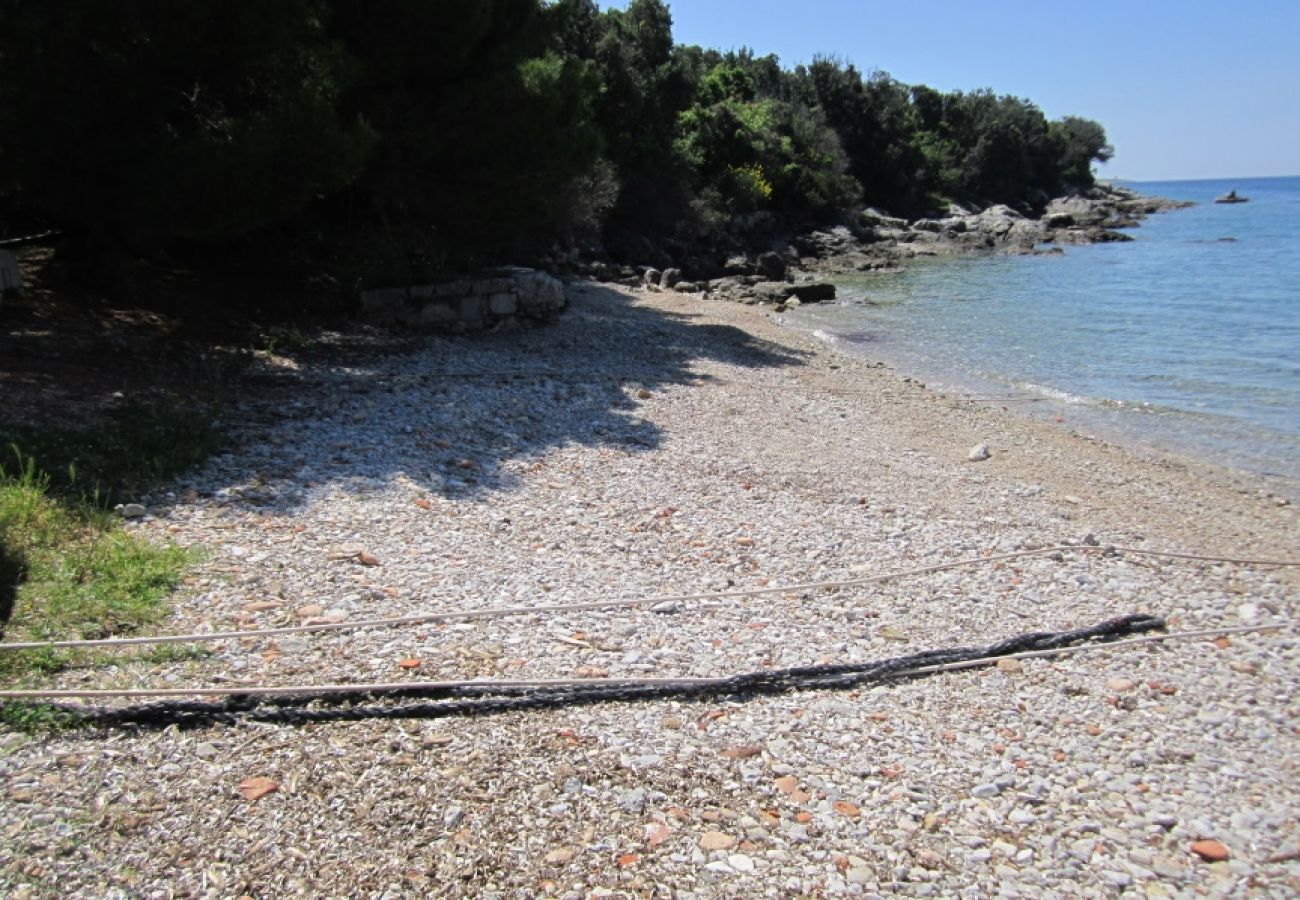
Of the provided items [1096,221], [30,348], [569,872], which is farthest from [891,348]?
[1096,221]

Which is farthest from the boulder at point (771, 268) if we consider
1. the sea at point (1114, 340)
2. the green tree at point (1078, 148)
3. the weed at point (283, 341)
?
the green tree at point (1078, 148)

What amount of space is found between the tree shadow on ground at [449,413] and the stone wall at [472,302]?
44 cm

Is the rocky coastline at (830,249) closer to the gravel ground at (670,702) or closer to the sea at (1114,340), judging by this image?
the sea at (1114,340)

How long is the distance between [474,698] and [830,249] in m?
36.2

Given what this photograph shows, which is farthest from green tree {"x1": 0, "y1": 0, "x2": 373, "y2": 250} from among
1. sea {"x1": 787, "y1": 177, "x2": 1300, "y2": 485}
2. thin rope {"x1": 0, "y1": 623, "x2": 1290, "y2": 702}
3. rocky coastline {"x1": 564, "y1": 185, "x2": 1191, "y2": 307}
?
rocky coastline {"x1": 564, "y1": 185, "x2": 1191, "y2": 307}

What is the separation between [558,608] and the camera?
17.3ft

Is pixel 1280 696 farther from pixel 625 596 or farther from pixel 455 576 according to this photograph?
pixel 455 576

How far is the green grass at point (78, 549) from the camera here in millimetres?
4438

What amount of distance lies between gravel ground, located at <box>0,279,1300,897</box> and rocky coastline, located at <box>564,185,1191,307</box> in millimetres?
16343

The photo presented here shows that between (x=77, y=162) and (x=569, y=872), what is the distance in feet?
31.8

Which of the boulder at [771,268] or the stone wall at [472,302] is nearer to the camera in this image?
the stone wall at [472,302]

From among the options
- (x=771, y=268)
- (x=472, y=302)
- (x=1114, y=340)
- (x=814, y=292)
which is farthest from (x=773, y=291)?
(x=472, y=302)

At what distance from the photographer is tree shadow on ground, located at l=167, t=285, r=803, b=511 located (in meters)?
7.17

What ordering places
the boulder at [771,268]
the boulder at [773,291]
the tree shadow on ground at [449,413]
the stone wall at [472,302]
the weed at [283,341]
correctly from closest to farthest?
1. the tree shadow on ground at [449,413]
2. the weed at [283,341]
3. the stone wall at [472,302]
4. the boulder at [773,291]
5. the boulder at [771,268]
